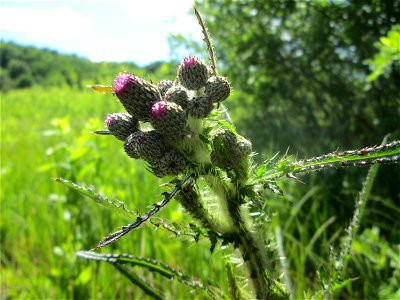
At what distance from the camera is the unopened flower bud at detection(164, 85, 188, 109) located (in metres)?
0.91

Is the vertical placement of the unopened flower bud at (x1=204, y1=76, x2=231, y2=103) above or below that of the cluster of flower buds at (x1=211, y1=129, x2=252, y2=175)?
above

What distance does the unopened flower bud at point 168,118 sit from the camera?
85cm

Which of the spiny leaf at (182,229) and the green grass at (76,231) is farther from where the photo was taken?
the green grass at (76,231)

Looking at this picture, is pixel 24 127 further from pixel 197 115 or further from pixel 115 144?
pixel 197 115

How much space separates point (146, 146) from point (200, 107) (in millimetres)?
133

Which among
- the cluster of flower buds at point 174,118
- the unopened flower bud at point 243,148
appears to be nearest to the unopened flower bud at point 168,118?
the cluster of flower buds at point 174,118

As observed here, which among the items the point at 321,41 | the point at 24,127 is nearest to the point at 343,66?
the point at 321,41

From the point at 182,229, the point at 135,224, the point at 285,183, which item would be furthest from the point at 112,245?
the point at 135,224

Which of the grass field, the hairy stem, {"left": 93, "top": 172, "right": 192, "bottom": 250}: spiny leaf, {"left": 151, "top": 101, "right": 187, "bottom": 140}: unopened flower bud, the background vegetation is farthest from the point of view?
the background vegetation

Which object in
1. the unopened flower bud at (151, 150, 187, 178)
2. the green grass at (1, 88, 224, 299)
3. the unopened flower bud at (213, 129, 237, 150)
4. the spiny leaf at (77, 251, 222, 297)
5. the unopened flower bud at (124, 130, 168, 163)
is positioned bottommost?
the green grass at (1, 88, 224, 299)

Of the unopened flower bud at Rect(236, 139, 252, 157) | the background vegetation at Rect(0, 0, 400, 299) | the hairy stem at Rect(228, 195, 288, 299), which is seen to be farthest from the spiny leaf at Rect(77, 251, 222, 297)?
the background vegetation at Rect(0, 0, 400, 299)

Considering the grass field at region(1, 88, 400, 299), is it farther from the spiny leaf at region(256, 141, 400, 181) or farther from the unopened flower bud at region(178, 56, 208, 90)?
the unopened flower bud at region(178, 56, 208, 90)

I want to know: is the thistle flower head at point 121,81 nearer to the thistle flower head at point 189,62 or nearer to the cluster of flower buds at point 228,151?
the thistle flower head at point 189,62

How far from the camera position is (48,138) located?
20.2ft
